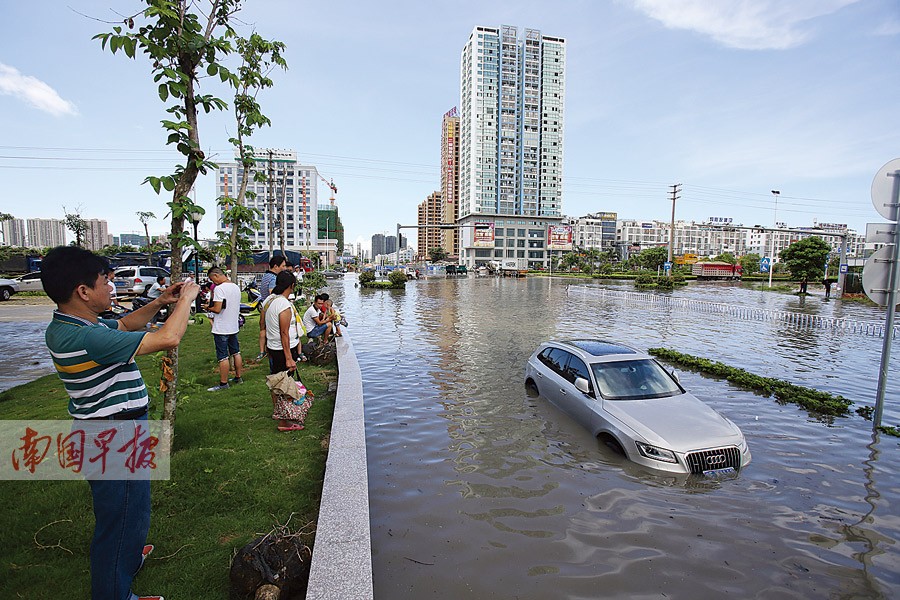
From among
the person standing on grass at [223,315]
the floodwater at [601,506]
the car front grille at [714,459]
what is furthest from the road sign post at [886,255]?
the person standing on grass at [223,315]

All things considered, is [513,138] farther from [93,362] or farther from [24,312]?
[93,362]

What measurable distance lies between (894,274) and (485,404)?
6955 millimetres

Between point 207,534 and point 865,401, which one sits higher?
point 207,534

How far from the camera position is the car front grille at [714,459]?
5820 millimetres

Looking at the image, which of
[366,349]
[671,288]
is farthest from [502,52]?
[366,349]

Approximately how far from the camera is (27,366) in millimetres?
10523

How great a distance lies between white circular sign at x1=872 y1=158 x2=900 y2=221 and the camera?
289 inches

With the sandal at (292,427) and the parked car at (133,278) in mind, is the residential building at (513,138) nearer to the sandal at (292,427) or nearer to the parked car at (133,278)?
the parked car at (133,278)

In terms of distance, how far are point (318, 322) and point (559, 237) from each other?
10168 centimetres

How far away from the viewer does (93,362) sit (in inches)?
103

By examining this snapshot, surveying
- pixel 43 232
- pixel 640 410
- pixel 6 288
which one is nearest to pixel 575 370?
pixel 640 410

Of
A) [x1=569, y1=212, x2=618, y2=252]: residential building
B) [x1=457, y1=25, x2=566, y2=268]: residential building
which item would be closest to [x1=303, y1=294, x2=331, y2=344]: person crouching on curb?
[x1=457, y1=25, x2=566, y2=268]: residential building

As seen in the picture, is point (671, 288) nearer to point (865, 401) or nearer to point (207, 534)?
point (865, 401)

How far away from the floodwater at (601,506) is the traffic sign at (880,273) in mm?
2319
